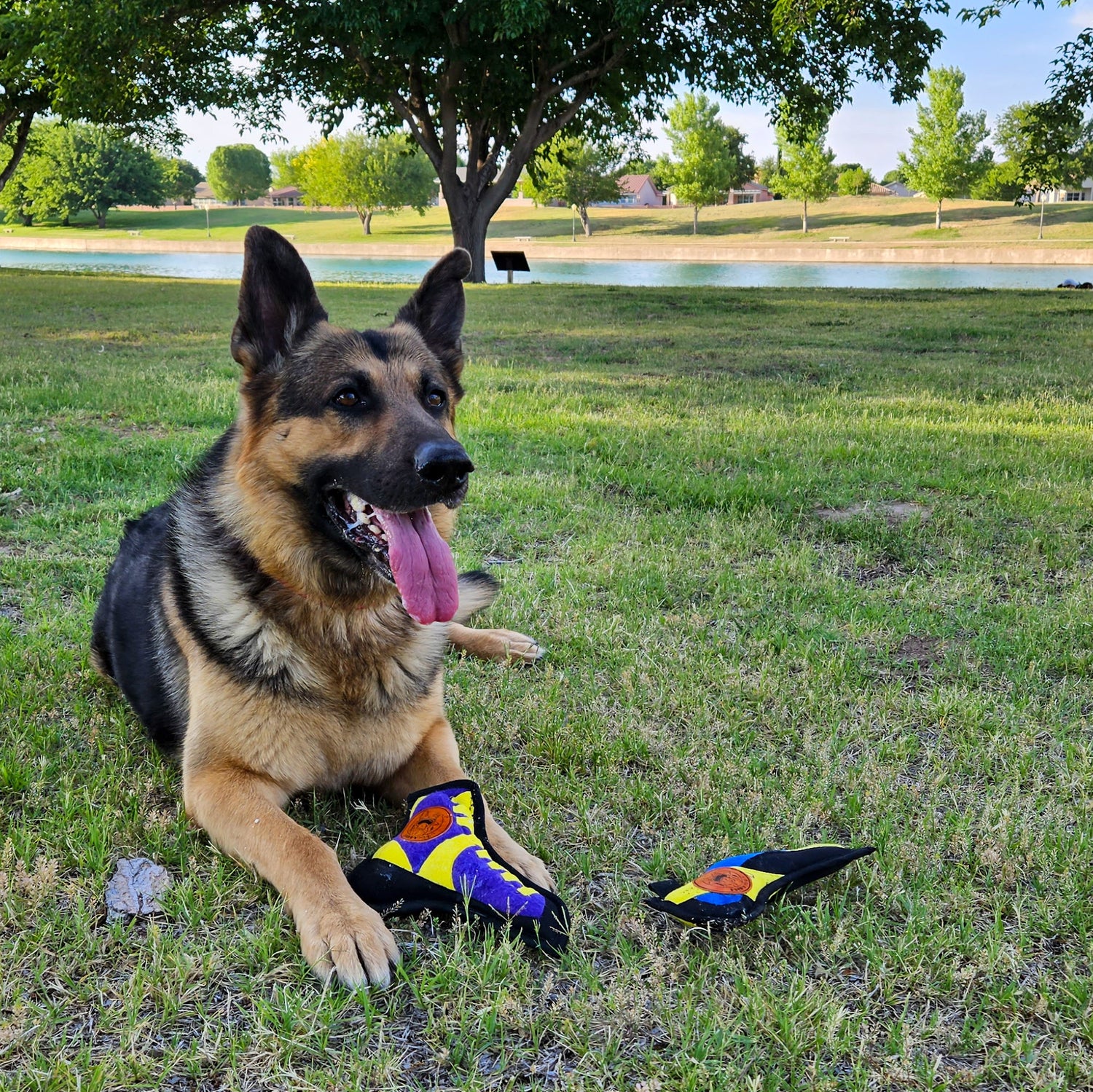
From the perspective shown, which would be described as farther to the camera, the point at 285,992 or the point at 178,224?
the point at 178,224

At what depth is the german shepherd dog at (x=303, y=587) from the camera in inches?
113

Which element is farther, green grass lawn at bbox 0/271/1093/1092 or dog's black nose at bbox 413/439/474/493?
dog's black nose at bbox 413/439/474/493

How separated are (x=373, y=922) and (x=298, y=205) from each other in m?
147

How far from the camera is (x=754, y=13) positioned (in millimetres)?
22859

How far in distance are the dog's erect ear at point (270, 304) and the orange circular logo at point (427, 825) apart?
1.63m

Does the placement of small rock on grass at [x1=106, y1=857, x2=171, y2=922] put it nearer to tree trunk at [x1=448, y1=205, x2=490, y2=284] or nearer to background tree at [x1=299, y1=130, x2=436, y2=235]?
tree trunk at [x1=448, y1=205, x2=490, y2=284]

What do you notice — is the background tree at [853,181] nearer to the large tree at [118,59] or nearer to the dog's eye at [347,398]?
the large tree at [118,59]

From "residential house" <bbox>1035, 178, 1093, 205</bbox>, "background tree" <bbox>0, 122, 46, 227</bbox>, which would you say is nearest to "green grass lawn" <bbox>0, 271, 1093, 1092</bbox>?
"background tree" <bbox>0, 122, 46, 227</bbox>

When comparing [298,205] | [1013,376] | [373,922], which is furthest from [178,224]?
[373,922]

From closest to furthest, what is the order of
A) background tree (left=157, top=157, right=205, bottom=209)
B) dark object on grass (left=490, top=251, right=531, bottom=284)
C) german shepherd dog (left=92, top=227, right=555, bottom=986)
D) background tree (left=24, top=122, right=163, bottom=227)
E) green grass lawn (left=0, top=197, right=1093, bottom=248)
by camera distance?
1. german shepherd dog (left=92, top=227, right=555, bottom=986)
2. dark object on grass (left=490, top=251, right=531, bottom=284)
3. green grass lawn (left=0, top=197, right=1093, bottom=248)
4. background tree (left=24, top=122, right=163, bottom=227)
5. background tree (left=157, top=157, right=205, bottom=209)

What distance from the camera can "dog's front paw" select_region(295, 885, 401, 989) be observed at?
2262 mm

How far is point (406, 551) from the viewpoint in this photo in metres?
3.02

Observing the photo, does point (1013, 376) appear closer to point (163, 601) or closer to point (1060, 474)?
point (1060, 474)

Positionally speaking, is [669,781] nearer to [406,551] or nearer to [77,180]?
[406,551]
